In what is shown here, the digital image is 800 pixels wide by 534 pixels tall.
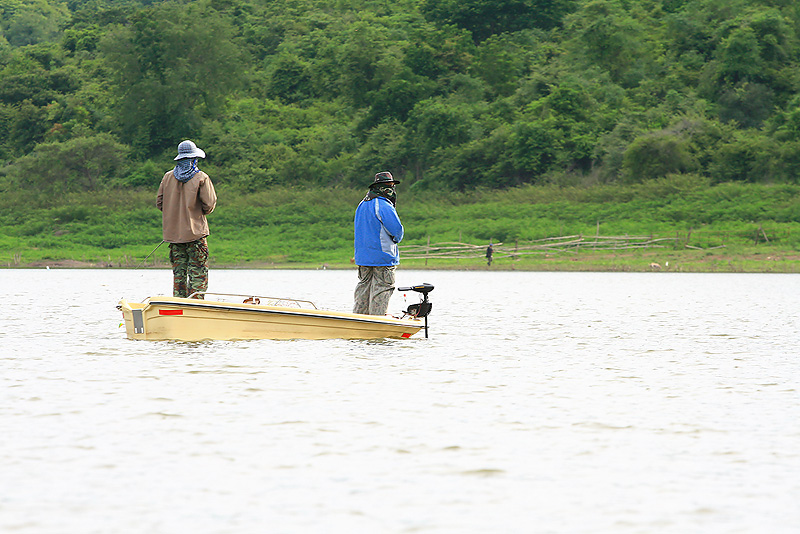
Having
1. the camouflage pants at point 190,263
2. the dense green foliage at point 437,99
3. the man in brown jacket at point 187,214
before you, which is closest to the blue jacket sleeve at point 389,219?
the man in brown jacket at point 187,214

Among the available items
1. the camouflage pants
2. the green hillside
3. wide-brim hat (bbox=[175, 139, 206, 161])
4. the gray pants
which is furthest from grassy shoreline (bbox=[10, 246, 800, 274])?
wide-brim hat (bbox=[175, 139, 206, 161])

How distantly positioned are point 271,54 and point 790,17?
130 ft

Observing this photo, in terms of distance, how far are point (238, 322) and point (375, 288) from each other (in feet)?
6.36

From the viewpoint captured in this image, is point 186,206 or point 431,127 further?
point 431,127

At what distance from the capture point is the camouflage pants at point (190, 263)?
12.1m

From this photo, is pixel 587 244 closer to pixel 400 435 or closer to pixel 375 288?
pixel 375 288

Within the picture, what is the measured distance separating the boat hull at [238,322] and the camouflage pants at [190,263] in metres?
0.65

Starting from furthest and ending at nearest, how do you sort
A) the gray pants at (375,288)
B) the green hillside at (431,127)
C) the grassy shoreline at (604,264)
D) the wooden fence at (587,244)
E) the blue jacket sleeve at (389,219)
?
the green hillside at (431,127), the wooden fence at (587,244), the grassy shoreline at (604,264), the gray pants at (375,288), the blue jacket sleeve at (389,219)

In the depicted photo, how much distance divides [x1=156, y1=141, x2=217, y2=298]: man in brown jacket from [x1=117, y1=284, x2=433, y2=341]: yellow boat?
327 millimetres

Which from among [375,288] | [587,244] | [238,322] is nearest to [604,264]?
[587,244]

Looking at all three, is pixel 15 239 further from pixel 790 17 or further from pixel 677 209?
pixel 790 17

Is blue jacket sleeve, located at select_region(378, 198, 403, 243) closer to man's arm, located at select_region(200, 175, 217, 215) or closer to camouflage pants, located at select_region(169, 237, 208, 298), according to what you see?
man's arm, located at select_region(200, 175, 217, 215)

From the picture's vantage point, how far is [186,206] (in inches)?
470

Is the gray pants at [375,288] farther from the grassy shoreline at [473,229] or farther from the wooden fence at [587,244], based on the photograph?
the wooden fence at [587,244]
